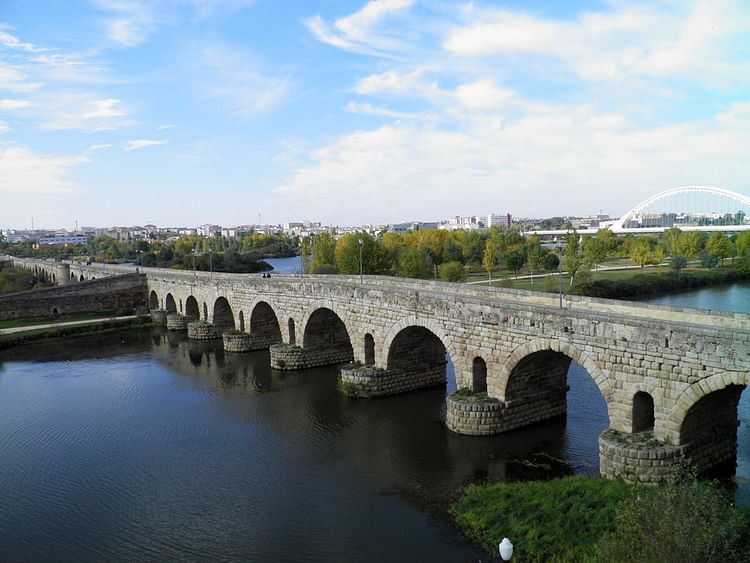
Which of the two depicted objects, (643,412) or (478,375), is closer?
(643,412)

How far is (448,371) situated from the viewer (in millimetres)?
22109

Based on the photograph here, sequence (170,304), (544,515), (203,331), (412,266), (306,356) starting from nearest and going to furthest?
(544,515) < (306,356) < (203,331) < (170,304) < (412,266)

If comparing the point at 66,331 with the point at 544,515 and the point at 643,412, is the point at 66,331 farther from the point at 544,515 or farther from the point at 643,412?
the point at 643,412

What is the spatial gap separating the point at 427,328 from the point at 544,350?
4251 mm

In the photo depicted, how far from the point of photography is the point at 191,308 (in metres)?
35.7

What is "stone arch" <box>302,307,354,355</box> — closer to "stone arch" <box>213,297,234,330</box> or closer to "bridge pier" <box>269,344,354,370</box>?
"bridge pier" <box>269,344,354,370</box>

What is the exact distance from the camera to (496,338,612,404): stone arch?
40.2ft

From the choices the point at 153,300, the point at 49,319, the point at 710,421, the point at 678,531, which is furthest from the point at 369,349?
the point at 49,319

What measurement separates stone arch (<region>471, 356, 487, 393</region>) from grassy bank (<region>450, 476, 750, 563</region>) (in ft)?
12.8

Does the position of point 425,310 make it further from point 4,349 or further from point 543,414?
point 4,349

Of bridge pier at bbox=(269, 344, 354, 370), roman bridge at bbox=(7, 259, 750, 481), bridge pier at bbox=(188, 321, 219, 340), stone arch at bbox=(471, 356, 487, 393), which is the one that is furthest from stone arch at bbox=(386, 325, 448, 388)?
bridge pier at bbox=(188, 321, 219, 340)

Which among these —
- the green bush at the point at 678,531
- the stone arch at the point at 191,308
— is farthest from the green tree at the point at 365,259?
the green bush at the point at 678,531

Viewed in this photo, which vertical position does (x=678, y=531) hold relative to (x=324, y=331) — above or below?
below

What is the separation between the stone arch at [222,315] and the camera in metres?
31.6
